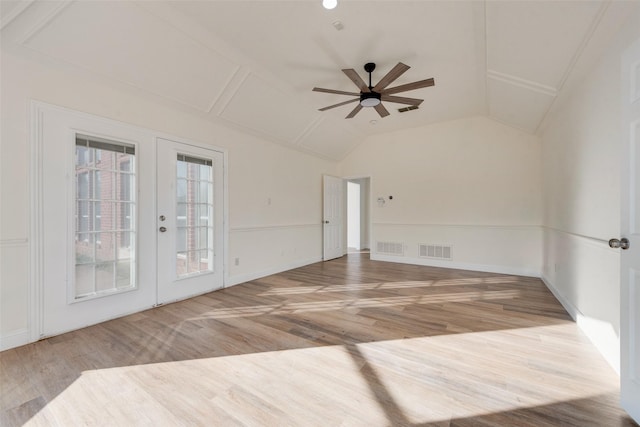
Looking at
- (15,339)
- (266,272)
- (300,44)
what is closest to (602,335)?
(300,44)

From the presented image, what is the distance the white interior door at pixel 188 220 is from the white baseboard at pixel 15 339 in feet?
3.76

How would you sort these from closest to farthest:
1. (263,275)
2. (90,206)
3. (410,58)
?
1. (90,206)
2. (410,58)
3. (263,275)

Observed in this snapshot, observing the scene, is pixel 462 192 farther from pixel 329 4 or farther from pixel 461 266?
pixel 329 4

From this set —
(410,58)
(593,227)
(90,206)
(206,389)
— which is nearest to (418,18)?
(410,58)

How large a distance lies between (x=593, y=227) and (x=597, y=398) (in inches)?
57.2

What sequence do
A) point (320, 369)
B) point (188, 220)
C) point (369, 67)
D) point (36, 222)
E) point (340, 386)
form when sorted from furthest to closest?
point (188, 220)
point (369, 67)
point (36, 222)
point (320, 369)
point (340, 386)

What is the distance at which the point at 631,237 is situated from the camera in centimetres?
151

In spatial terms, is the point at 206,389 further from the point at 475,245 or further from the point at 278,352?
the point at 475,245

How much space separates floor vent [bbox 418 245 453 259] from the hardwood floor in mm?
2200

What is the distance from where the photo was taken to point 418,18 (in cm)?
261

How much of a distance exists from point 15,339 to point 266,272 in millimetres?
3069

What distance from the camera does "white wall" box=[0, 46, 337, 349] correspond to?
7.51 ft

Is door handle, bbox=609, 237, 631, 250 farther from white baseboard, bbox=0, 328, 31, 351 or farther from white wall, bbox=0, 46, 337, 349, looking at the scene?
white baseboard, bbox=0, 328, 31, 351

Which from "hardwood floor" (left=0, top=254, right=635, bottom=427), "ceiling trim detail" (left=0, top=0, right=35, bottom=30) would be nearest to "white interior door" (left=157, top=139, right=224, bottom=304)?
"hardwood floor" (left=0, top=254, right=635, bottom=427)
